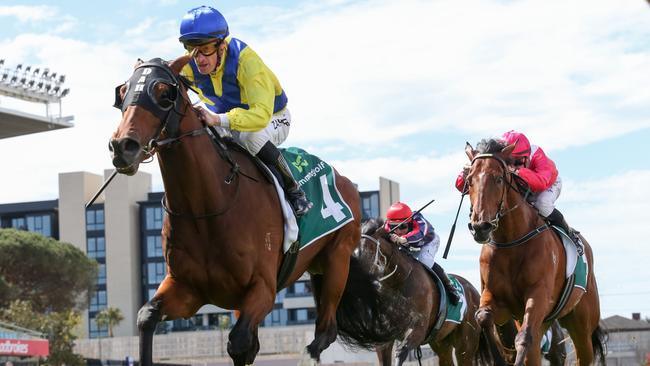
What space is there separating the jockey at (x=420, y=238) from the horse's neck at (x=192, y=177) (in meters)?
6.26

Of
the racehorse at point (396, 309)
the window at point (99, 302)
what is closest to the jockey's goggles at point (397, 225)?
the racehorse at point (396, 309)

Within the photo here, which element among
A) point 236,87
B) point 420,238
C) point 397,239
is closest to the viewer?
point 236,87

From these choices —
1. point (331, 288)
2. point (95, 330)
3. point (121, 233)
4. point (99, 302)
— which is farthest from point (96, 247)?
point (331, 288)

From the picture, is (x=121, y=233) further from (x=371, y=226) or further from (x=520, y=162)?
(x=520, y=162)

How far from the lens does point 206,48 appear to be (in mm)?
7086

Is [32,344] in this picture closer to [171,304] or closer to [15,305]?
[15,305]

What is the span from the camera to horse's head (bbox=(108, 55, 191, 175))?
19.5 ft

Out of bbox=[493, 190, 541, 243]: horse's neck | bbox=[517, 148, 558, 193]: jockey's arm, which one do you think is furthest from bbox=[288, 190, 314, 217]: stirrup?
bbox=[517, 148, 558, 193]: jockey's arm

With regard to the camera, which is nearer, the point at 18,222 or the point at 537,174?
the point at 537,174

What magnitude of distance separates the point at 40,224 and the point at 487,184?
99205 mm

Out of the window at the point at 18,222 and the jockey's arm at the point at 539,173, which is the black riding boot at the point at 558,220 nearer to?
the jockey's arm at the point at 539,173

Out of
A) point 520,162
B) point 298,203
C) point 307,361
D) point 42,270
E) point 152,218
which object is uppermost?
point 152,218

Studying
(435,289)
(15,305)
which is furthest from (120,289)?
(435,289)

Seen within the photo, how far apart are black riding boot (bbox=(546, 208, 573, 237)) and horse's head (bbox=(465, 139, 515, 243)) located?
1133 millimetres
